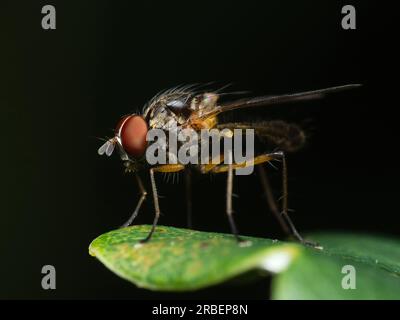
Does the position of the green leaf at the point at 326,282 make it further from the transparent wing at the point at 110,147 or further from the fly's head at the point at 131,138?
the transparent wing at the point at 110,147

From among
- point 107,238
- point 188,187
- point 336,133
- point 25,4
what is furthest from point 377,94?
point 107,238

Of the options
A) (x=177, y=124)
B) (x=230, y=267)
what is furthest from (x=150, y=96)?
(x=230, y=267)

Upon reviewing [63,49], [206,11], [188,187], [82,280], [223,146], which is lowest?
[82,280]

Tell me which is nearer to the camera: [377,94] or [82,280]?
[82,280]

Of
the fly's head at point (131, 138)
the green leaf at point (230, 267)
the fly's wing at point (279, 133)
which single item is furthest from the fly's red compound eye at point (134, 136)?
the green leaf at point (230, 267)

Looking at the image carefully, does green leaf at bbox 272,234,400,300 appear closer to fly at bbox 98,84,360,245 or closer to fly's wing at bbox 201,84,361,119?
fly's wing at bbox 201,84,361,119

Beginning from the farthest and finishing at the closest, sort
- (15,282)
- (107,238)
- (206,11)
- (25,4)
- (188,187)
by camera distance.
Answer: (206,11) < (25,4) < (15,282) < (188,187) < (107,238)

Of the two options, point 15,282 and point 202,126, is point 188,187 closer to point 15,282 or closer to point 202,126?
point 202,126
